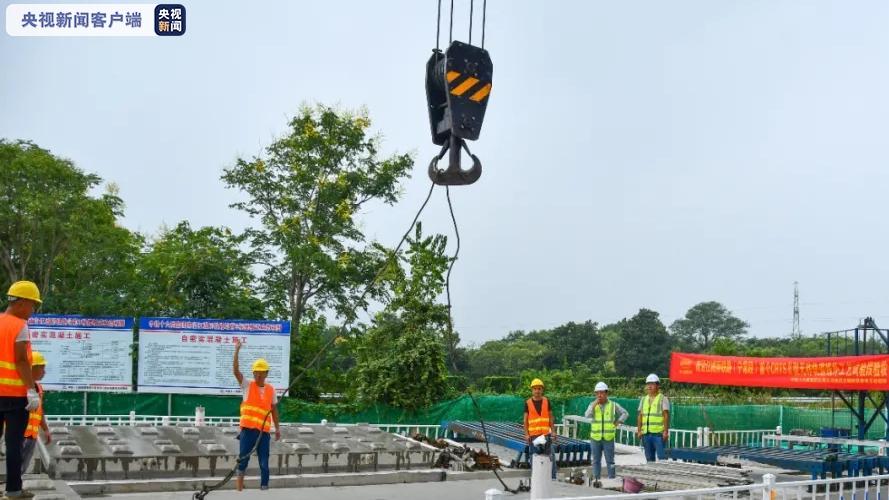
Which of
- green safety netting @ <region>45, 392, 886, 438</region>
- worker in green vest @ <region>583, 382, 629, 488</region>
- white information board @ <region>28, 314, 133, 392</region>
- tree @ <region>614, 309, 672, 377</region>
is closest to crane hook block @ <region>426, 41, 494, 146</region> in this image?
worker in green vest @ <region>583, 382, 629, 488</region>

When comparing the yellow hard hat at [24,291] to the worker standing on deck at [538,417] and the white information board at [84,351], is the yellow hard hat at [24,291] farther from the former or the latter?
the white information board at [84,351]

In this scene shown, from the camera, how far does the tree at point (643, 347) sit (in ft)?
173

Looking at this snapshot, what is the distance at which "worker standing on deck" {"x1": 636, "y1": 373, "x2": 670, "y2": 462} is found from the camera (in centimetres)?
1230

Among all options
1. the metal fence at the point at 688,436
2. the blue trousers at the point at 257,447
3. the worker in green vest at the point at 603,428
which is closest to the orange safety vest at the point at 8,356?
the blue trousers at the point at 257,447

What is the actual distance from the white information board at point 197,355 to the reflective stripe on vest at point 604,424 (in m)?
8.41

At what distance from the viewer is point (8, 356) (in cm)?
628

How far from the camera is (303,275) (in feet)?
93.8

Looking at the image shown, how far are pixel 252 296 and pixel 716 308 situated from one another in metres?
68.4

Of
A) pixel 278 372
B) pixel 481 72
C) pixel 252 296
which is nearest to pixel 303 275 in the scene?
pixel 252 296

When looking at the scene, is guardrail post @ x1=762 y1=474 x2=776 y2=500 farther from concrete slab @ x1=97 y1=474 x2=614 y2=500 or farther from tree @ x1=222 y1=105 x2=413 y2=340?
tree @ x1=222 y1=105 x2=413 y2=340

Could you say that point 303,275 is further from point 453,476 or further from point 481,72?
point 481,72

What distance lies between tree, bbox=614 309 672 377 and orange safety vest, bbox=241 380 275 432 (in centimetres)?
4493

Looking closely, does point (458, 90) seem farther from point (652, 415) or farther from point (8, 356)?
point (652, 415)

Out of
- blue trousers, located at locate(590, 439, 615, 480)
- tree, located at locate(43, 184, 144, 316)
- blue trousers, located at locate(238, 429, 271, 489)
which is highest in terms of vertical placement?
tree, located at locate(43, 184, 144, 316)
